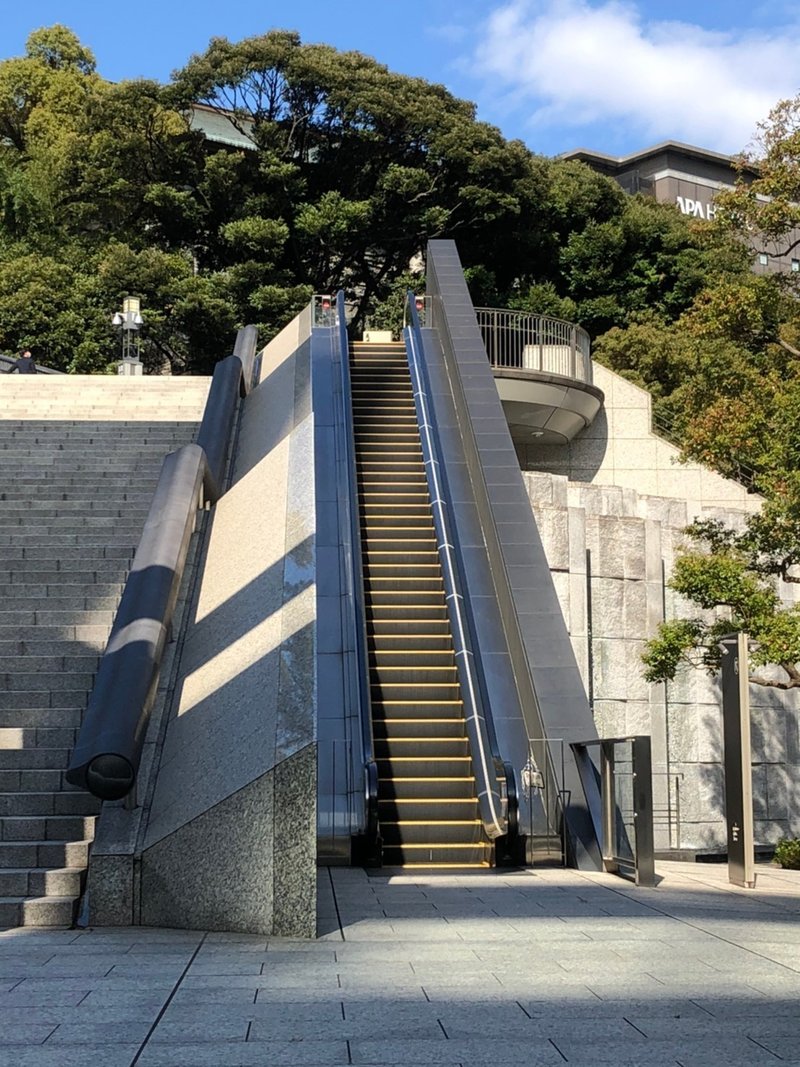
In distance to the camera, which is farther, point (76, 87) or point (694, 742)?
point (76, 87)

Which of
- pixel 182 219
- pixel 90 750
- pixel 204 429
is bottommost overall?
pixel 90 750

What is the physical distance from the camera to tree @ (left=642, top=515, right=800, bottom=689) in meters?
12.2

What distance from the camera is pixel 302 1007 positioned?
457cm

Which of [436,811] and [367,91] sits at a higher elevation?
[367,91]

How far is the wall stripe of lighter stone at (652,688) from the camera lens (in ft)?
51.8

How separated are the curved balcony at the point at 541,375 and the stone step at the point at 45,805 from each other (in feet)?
54.1

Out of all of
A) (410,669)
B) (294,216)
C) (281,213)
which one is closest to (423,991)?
(410,669)

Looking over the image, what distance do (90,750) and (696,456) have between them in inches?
412

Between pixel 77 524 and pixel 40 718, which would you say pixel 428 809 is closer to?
pixel 40 718

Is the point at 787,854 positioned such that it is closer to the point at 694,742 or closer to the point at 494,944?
the point at 694,742

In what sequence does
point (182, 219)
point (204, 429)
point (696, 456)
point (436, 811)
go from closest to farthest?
point (436, 811)
point (204, 429)
point (696, 456)
point (182, 219)

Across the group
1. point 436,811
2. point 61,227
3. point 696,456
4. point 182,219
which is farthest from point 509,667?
point 61,227

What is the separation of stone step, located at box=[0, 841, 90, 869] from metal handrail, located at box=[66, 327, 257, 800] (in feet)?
2.05

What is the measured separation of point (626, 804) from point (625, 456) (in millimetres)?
15160
